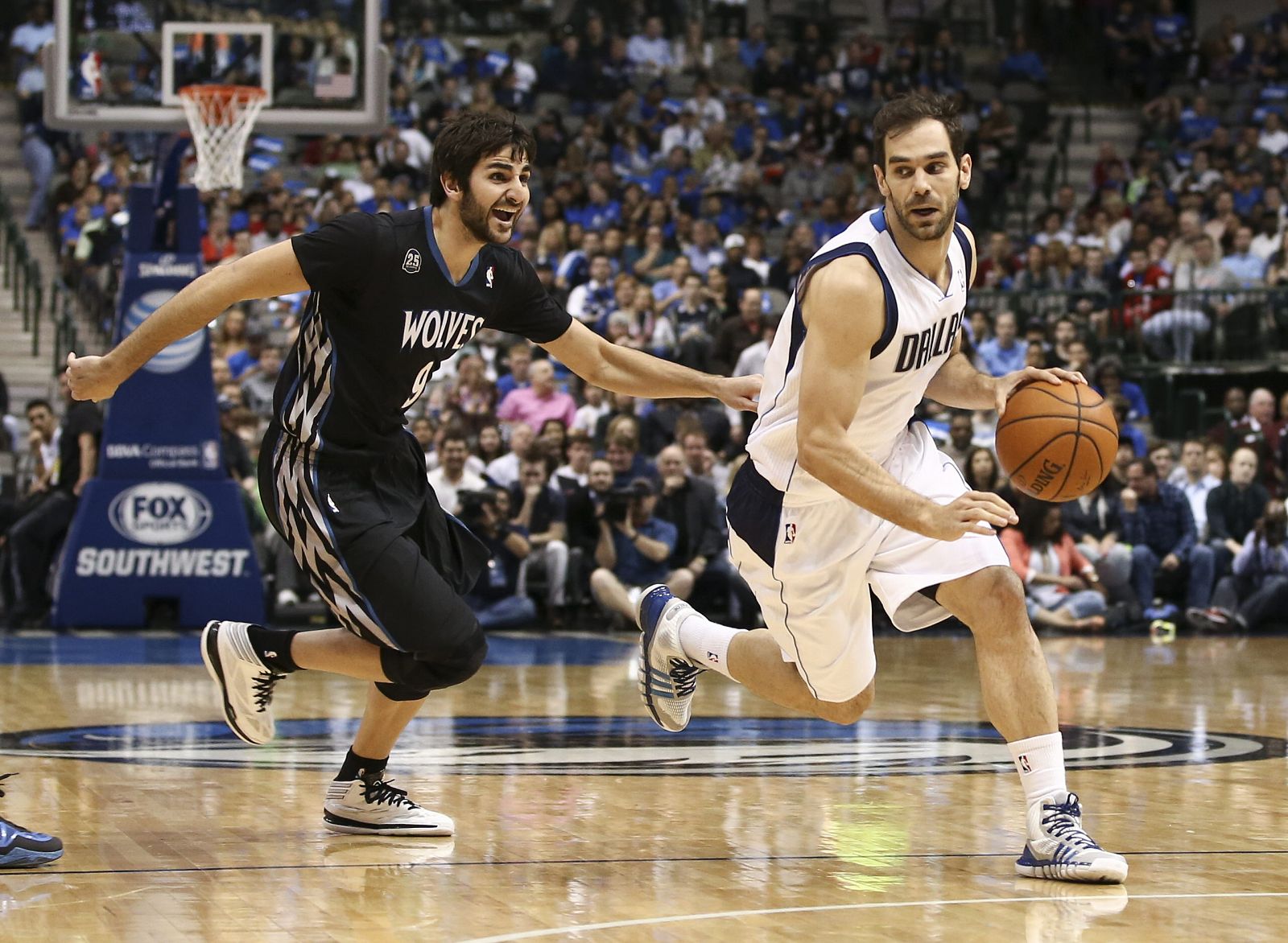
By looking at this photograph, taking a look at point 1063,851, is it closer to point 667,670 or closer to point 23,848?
point 667,670

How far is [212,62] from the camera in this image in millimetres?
12039

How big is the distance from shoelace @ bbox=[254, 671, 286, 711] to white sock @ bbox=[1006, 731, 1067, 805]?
6.74 feet

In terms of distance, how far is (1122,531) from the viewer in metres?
13.5

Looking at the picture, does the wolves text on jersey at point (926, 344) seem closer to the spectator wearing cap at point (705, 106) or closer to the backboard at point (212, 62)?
the backboard at point (212, 62)

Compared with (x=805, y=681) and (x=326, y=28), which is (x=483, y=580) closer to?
(x=326, y=28)

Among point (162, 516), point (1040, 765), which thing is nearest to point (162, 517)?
point (162, 516)

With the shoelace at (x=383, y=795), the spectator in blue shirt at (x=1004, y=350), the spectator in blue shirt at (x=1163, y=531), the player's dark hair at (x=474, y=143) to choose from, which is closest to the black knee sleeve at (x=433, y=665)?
the shoelace at (x=383, y=795)

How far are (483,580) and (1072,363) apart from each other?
16.6 feet

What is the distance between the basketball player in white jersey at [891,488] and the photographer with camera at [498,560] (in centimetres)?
726

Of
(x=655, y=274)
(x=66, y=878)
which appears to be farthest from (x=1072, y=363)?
(x=66, y=878)

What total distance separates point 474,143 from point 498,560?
7.97m

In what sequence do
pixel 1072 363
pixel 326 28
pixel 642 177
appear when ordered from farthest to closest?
pixel 642 177, pixel 1072 363, pixel 326 28

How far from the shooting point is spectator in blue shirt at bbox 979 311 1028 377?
1511 centimetres

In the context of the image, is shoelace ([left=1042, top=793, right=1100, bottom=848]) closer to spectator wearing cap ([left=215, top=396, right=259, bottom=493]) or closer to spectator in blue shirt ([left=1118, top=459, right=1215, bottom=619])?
spectator wearing cap ([left=215, top=396, right=259, bottom=493])
